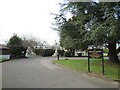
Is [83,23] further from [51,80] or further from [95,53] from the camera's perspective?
[51,80]

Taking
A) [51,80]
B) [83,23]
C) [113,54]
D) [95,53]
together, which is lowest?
[51,80]

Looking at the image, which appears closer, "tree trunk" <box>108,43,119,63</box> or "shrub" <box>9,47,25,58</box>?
"tree trunk" <box>108,43,119,63</box>

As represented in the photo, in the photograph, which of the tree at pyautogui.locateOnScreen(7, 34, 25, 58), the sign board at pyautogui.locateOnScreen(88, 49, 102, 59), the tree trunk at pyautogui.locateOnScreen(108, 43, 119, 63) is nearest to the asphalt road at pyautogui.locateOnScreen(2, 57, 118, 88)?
the sign board at pyautogui.locateOnScreen(88, 49, 102, 59)

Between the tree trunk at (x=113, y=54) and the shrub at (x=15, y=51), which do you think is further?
the shrub at (x=15, y=51)

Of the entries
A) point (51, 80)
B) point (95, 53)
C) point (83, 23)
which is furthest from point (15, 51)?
point (51, 80)

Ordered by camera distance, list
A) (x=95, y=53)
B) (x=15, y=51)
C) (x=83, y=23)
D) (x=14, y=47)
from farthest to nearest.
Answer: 1. (x=14, y=47)
2. (x=15, y=51)
3. (x=83, y=23)
4. (x=95, y=53)

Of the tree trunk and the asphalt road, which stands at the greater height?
the tree trunk

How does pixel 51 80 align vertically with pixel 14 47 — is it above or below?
below

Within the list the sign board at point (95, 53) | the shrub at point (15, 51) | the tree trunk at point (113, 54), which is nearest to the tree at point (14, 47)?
the shrub at point (15, 51)

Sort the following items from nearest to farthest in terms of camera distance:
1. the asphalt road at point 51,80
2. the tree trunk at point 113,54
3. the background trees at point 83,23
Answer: the asphalt road at point 51,80 < the background trees at point 83,23 < the tree trunk at point 113,54

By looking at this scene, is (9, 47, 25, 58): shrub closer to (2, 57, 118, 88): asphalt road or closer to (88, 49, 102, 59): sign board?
(2, 57, 118, 88): asphalt road

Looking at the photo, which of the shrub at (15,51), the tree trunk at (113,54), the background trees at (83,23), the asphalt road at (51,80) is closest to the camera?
the asphalt road at (51,80)

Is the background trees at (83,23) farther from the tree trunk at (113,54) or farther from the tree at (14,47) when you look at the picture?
the tree at (14,47)

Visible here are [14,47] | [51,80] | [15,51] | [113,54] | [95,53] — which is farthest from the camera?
[14,47]
